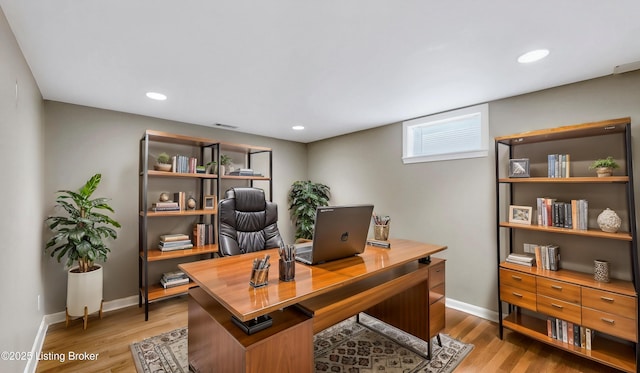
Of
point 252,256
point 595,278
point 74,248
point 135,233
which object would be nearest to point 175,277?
point 135,233

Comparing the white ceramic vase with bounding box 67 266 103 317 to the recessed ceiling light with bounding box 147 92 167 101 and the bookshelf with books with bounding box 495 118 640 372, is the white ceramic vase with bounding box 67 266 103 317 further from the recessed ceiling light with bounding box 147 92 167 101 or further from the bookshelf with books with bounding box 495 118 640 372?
the bookshelf with books with bounding box 495 118 640 372

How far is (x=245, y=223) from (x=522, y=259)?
2579 millimetres

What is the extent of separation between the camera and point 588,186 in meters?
2.32

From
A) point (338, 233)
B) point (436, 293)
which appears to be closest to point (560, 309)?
point (436, 293)

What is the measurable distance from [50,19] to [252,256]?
1814 mm

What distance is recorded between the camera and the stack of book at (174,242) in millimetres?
3227

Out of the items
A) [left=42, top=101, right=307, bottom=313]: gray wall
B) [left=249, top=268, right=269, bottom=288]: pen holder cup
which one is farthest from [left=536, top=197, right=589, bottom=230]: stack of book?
[left=42, top=101, right=307, bottom=313]: gray wall

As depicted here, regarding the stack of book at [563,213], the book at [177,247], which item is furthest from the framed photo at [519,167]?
the book at [177,247]

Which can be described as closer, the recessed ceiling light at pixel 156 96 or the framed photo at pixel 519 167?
the framed photo at pixel 519 167

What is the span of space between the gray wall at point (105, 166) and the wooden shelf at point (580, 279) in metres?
3.86

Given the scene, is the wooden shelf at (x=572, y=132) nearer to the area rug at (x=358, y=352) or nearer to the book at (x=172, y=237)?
the area rug at (x=358, y=352)

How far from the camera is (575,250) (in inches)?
94.5

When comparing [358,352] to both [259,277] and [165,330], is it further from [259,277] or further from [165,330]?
[165,330]

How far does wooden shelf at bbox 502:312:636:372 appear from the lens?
76.7 inches
